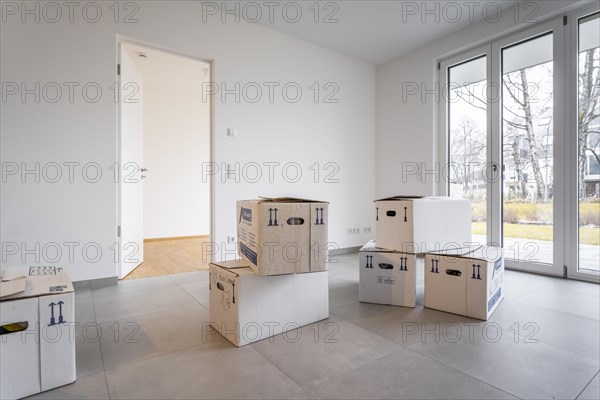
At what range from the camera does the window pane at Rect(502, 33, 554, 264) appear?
10.3 feet

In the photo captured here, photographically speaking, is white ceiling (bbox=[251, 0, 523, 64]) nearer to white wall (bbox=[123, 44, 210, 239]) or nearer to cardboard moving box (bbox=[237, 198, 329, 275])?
white wall (bbox=[123, 44, 210, 239])

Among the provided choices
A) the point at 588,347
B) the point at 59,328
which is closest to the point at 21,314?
the point at 59,328

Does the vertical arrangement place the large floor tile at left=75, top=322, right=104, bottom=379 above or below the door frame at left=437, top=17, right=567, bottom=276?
below

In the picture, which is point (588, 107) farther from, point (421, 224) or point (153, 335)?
point (153, 335)

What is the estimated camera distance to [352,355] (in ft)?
5.21

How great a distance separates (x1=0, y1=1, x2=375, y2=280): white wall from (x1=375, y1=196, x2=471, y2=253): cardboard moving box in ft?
5.36

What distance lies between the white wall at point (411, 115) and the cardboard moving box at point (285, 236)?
2.69 m

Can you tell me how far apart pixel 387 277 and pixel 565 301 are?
132 centimetres

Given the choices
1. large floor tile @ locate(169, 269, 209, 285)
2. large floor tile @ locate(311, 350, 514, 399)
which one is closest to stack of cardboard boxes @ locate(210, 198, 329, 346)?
large floor tile @ locate(311, 350, 514, 399)

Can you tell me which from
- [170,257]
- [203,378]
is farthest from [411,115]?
[203,378]

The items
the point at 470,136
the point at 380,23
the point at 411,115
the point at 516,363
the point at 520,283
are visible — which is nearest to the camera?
the point at 516,363

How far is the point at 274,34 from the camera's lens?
3.75 meters

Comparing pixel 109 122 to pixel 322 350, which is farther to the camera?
pixel 109 122

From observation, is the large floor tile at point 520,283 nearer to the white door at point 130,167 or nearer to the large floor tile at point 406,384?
the large floor tile at point 406,384
